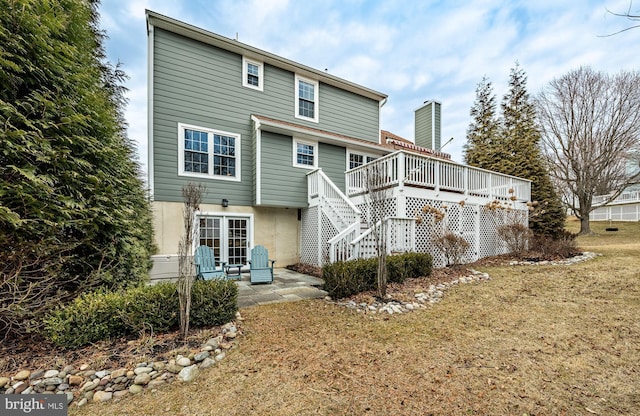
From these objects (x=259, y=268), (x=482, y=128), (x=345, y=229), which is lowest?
(x=259, y=268)

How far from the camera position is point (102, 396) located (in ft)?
8.30

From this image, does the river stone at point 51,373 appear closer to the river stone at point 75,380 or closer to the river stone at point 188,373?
the river stone at point 75,380

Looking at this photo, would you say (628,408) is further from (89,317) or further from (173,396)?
(89,317)

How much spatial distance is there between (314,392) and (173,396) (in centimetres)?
136

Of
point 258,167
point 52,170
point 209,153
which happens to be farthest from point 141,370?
point 209,153

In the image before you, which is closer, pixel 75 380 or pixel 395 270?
pixel 75 380

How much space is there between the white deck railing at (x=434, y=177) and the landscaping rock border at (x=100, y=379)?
466 centimetres

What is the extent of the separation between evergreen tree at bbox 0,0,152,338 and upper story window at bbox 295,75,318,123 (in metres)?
7.26

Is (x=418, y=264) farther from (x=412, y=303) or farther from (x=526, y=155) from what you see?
(x=526, y=155)

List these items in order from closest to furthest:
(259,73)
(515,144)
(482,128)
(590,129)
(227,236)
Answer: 1. (227,236)
2. (259,73)
3. (515,144)
4. (590,129)
5. (482,128)

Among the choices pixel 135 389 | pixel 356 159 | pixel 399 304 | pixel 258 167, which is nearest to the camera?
pixel 135 389

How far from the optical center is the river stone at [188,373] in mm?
2809

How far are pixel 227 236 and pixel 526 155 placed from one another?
49.4 ft

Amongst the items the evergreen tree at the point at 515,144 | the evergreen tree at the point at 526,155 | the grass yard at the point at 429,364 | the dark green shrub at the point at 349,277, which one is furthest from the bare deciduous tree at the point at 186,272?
the evergreen tree at the point at 515,144
